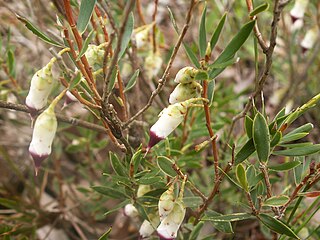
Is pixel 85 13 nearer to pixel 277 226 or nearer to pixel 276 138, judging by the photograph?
pixel 276 138

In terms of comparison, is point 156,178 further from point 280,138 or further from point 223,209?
point 223,209

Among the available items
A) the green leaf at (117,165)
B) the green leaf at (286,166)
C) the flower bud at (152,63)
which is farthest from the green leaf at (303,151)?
the flower bud at (152,63)

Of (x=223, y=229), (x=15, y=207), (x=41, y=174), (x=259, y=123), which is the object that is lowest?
(x=41, y=174)

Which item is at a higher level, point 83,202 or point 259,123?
point 259,123

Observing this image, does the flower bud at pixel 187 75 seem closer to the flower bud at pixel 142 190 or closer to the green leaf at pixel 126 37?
the green leaf at pixel 126 37

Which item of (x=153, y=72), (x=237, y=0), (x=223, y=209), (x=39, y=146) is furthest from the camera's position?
(x=237, y=0)

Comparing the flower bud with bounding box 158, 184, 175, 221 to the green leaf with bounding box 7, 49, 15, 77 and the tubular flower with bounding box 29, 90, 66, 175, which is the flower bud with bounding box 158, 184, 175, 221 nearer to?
the tubular flower with bounding box 29, 90, 66, 175

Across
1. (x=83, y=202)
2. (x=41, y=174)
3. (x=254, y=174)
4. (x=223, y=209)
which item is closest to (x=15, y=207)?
(x=83, y=202)
